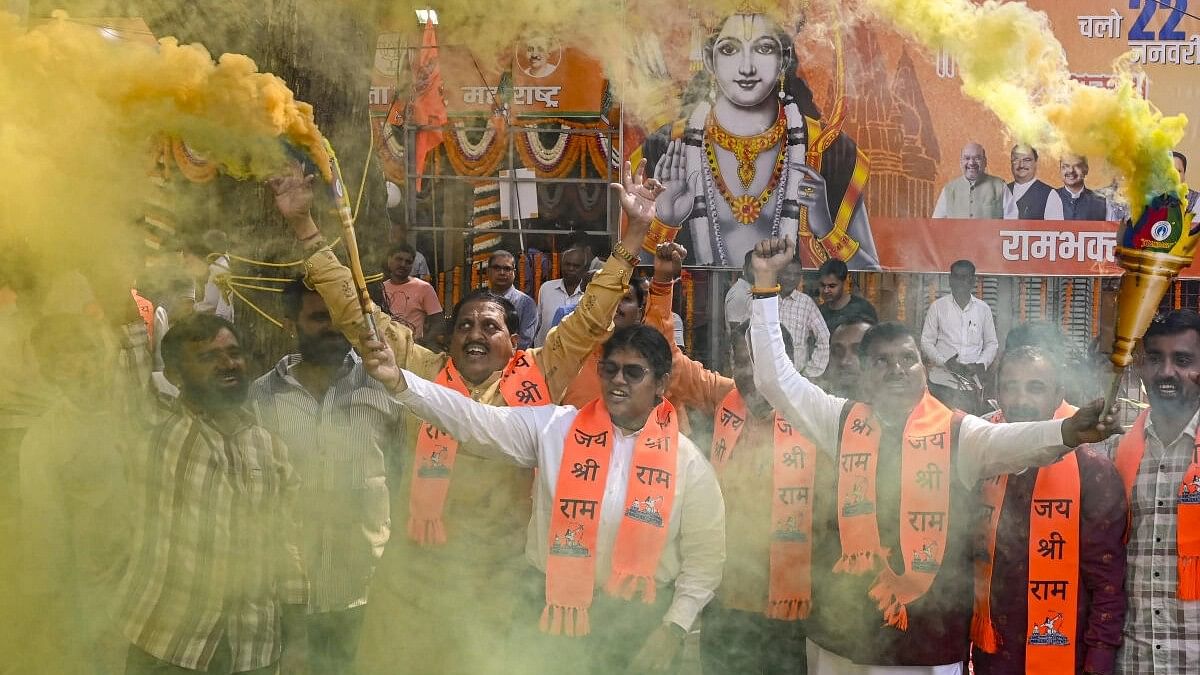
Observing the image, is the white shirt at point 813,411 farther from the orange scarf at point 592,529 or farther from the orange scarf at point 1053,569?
the orange scarf at point 592,529

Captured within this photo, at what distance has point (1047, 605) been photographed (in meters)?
3.93

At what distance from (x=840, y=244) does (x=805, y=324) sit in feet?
4.77

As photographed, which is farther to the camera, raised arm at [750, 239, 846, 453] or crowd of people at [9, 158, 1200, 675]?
raised arm at [750, 239, 846, 453]

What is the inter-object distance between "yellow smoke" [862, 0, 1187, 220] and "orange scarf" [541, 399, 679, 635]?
1697mm

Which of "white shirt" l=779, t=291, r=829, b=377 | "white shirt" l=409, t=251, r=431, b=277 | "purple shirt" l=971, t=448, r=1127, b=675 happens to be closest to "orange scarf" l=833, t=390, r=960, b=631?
"purple shirt" l=971, t=448, r=1127, b=675

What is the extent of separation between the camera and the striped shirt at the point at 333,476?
4.36 m

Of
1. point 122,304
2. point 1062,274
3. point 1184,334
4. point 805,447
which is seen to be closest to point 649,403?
point 805,447

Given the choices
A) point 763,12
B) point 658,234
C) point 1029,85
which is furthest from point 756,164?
point 1029,85

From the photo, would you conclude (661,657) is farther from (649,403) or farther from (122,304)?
(122,304)

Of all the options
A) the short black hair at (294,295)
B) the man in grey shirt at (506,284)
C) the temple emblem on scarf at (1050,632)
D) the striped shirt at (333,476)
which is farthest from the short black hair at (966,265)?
the short black hair at (294,295)

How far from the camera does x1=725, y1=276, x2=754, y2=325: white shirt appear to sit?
24.6 ft

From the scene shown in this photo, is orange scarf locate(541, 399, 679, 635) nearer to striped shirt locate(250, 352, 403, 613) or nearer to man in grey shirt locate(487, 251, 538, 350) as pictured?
striped shirt locate(250, 352, 403, 613)

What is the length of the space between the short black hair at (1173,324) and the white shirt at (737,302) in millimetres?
3561

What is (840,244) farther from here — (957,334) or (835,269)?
(835,269)
